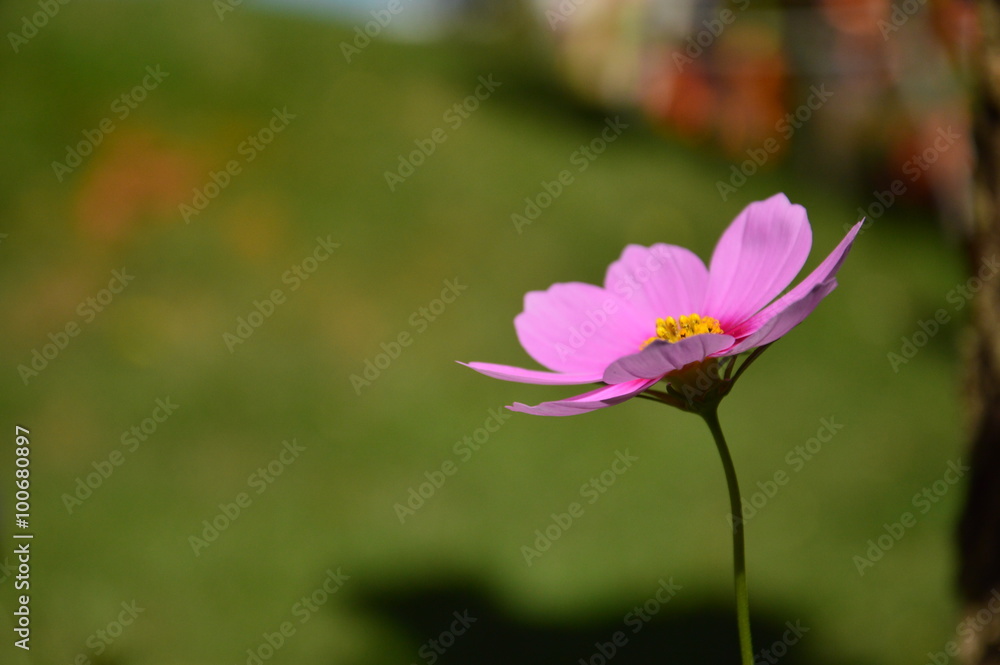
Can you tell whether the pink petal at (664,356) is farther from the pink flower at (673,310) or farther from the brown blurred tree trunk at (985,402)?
the brown blurred tree trunk at (985,402)

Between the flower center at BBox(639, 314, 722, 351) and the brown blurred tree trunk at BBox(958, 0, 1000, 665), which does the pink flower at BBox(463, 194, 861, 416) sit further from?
the brown blurred tree trunk at BBox(958, 0, 1000, 665)

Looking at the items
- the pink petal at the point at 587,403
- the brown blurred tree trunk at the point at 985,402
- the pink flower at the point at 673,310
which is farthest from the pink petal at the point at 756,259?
the brown blurred tree trunk at the point at 985,402

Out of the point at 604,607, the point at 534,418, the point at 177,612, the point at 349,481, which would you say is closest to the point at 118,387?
the point at 349,481

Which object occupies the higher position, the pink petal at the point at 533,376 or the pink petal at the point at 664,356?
the pink petal at the point at 664,356

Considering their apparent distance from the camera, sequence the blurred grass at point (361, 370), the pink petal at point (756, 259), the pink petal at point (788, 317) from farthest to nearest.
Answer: the blurred grass at point (361, 370) → the pink petal at point (756, 259) → the pink petal at point (788, 317)

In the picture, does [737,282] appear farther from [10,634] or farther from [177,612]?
[177,612]

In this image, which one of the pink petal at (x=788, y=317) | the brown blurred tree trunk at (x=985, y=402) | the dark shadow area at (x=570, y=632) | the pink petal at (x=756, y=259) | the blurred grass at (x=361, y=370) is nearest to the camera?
the pink petal at (x=788, y=317)

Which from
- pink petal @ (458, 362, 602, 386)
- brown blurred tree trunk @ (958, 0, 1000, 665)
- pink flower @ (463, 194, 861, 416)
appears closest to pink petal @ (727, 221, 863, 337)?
pink flower @ (463, 194, 861, 416)

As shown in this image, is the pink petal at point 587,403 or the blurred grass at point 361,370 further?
the blurred grass at point 361,370
